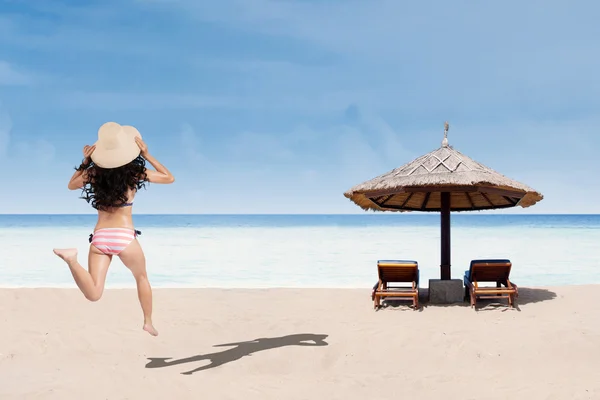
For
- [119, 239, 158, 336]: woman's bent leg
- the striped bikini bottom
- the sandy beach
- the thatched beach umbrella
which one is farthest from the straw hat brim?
the thatched beach umbrella

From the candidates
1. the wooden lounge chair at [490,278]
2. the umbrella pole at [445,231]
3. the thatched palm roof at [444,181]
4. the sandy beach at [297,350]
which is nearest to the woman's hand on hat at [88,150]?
the sandy beach at [297,350]

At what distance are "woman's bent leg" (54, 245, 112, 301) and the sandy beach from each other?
1469 millimetres

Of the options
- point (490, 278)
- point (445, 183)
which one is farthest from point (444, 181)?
point (490, 278)

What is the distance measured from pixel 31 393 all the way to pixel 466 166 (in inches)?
233

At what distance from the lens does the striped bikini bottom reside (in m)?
3.33

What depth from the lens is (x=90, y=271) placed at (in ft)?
10.8

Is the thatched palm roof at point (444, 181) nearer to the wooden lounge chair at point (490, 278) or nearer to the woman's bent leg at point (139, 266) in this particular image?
the wooden lounge chair at point (490, 278)

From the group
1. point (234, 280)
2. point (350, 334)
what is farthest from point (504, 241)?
point (350, 334)

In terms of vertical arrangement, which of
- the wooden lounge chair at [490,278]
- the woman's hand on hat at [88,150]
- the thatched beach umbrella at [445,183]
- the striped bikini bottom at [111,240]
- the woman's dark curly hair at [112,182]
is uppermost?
the thatched beach umbrella at [445,183]

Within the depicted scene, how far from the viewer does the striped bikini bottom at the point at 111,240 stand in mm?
3326

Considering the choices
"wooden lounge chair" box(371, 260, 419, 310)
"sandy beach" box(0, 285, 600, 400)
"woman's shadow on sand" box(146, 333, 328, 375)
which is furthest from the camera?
"wooden lounge chair" box(371, 260, 419, 310)

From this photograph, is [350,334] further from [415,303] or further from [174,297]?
[174,297]

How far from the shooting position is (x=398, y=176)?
8.07m

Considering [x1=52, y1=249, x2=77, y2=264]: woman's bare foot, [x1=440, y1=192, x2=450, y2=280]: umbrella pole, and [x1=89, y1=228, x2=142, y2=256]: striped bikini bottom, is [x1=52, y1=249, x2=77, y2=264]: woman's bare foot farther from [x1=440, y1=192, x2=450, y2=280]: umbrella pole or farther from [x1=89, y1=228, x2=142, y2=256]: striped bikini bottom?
[x1=440, y1=192, x2=450, y2=280]: umbrella pole
